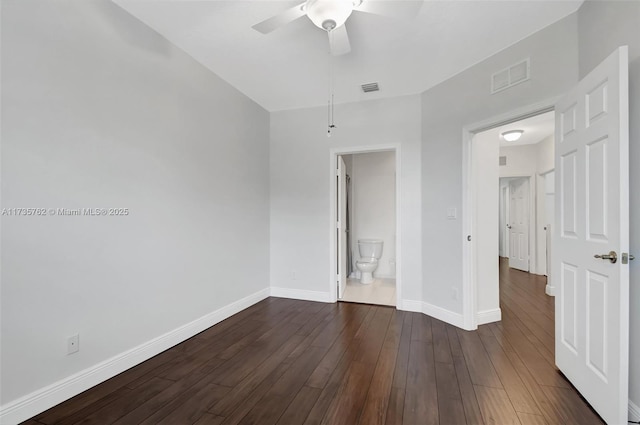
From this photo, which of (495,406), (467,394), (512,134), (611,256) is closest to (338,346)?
(467,394)

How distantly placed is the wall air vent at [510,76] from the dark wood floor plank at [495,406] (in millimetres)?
2416

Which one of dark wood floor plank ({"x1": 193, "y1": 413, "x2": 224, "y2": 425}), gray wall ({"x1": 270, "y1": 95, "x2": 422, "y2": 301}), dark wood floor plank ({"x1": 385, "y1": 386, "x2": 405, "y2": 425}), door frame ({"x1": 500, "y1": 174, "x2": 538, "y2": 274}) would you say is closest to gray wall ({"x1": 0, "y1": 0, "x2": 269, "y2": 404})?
dark wood floor plank ({"x1": 193, "y1": 413, "x2": 224, "y2": 425})

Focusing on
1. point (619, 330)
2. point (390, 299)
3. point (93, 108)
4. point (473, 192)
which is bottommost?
point (390, 299)

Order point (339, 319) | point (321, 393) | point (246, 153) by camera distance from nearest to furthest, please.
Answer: point (321, 393) → point (339, 319) → point (246, 153)

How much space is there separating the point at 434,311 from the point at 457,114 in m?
2.20

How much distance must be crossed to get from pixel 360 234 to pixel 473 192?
282cm

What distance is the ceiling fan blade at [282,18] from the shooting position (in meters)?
1.70

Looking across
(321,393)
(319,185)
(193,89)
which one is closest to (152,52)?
(193,89)

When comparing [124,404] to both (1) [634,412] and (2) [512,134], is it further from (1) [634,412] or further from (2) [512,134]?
(2) [512,134]

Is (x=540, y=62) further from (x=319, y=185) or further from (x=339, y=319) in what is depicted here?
(x=339, y=319)

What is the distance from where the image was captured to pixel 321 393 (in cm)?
185

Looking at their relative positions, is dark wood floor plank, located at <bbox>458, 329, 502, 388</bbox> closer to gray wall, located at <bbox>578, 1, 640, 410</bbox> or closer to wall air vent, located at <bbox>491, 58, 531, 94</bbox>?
gray wall, located at <bbox>578, 1, 640, 410</bbox>

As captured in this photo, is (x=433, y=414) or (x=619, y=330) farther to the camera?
(x=433, y=414)

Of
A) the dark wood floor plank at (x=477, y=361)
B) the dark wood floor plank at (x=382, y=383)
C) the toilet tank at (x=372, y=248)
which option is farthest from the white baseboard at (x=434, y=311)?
the toilet tank at (x=372, y=248)
